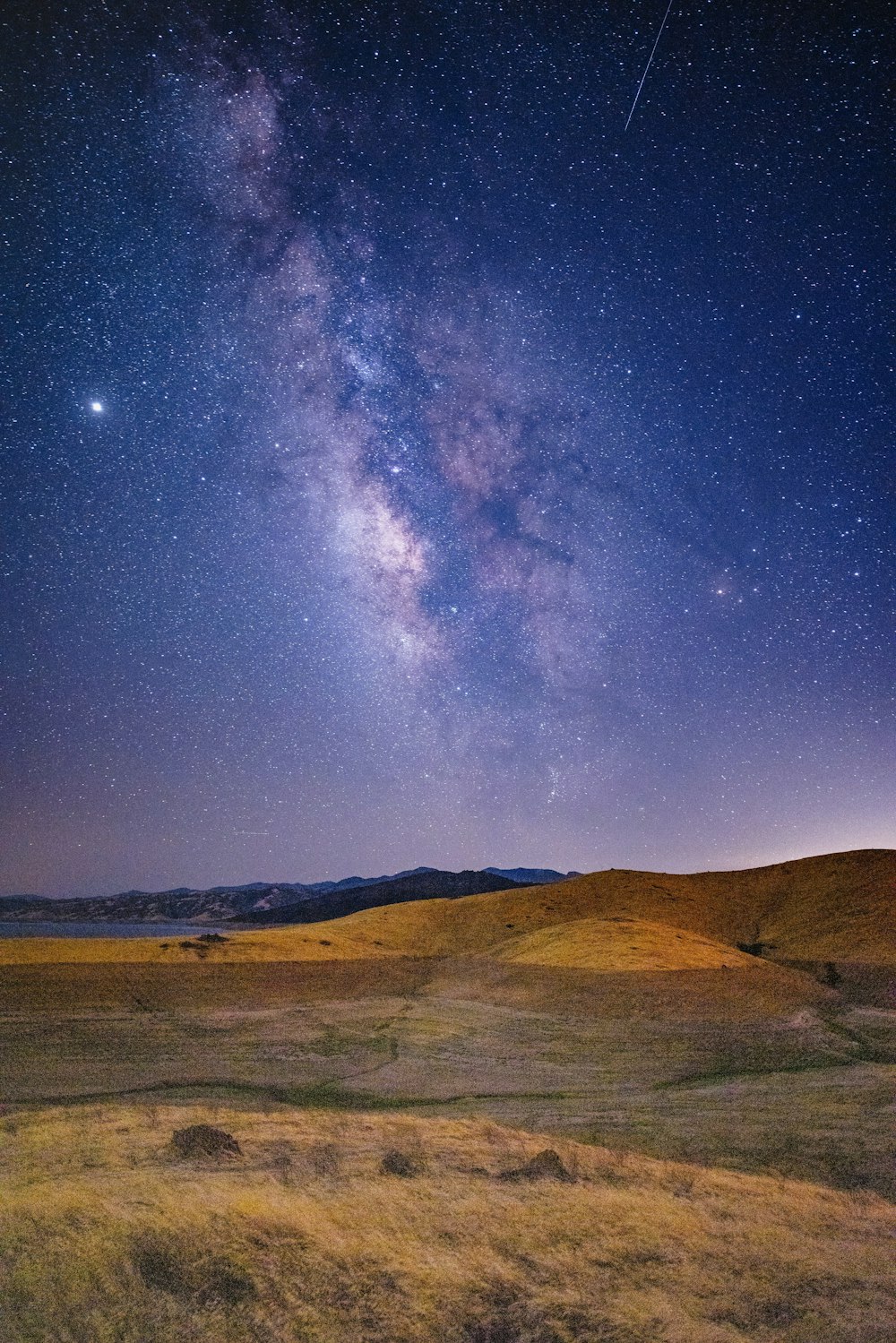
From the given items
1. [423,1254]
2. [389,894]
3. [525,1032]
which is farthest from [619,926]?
[389,894]

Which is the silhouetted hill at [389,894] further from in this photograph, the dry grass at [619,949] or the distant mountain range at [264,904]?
the dry grass at [619,949]

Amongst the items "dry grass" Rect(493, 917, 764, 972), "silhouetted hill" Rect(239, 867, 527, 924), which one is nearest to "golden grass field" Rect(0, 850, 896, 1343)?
"dry grass" Rect(493, 917, 764, 972)

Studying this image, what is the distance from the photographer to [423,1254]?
15.3ft

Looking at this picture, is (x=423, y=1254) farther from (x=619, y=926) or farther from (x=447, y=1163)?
(x=619, y=926)

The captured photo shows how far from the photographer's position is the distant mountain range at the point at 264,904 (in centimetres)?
11969

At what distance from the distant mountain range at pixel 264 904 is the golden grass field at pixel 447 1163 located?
71.6 meters

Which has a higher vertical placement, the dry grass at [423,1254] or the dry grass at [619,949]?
the dry grass at [423,1254]

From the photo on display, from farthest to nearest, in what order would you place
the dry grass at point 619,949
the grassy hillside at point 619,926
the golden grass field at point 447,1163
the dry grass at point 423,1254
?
the grassy hillside at point 619,926 < the dry grass at point 619,949 < the golden grass field at point 447,1163 < the dry grass at point 423,1254

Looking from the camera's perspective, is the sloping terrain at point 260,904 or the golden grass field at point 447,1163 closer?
the golden grass field at point 447,1163

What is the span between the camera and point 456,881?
407 feet

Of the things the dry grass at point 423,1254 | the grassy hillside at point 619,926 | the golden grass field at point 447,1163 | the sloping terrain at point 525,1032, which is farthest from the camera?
the grassy hillside at point 619,926

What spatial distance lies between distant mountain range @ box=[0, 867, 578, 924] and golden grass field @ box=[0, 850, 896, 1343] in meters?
71.6

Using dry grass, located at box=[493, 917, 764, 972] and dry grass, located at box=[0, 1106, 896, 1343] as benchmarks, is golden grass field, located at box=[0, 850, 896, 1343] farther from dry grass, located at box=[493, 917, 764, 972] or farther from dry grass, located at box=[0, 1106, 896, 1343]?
dry grass, located at box=[493, 917, 764, 972]

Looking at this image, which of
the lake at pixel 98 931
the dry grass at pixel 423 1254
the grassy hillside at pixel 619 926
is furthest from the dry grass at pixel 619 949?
the lake at pixel 98 931
